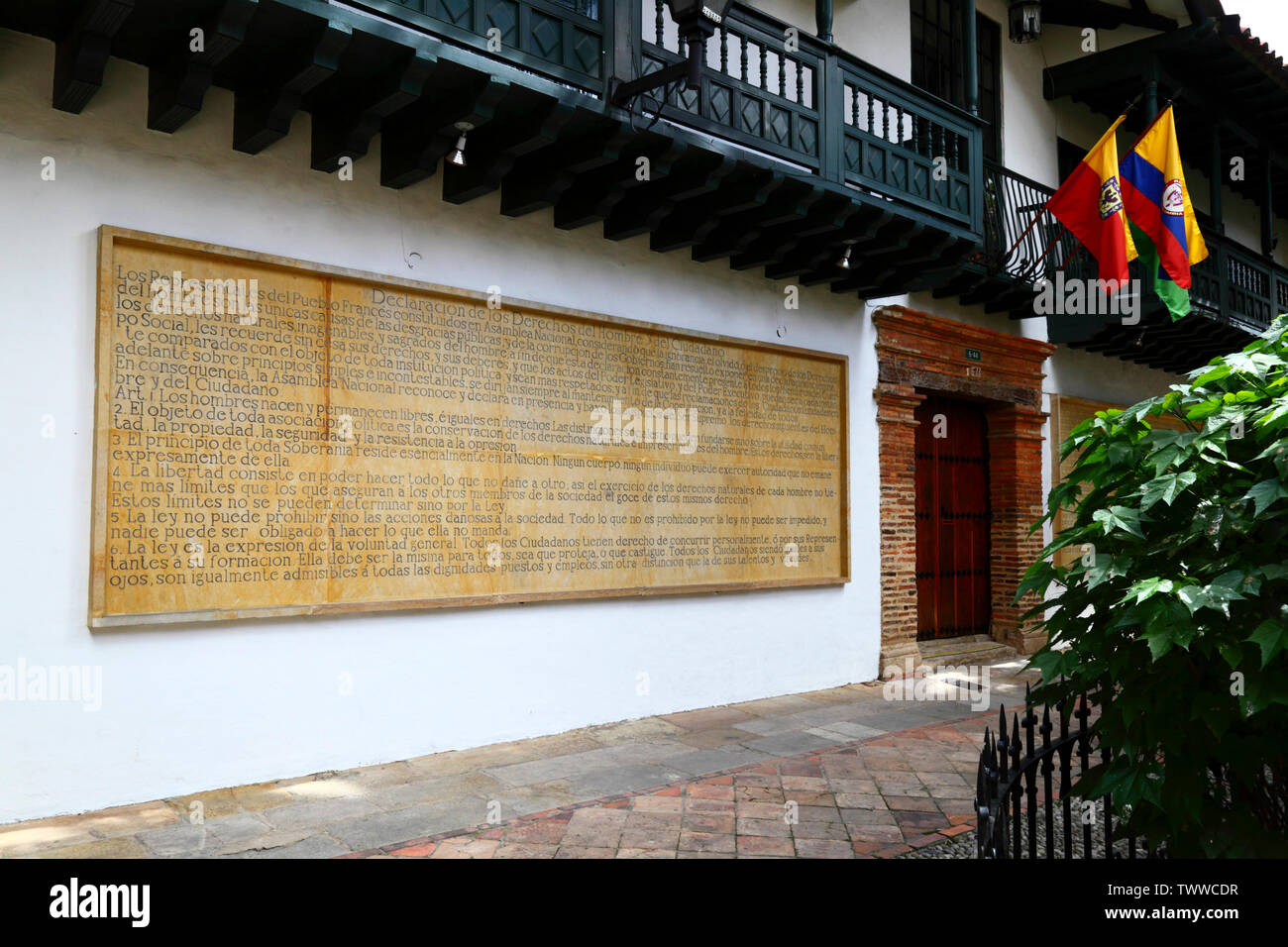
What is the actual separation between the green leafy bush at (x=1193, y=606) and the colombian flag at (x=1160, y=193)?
671 cm

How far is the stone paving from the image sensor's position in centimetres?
433

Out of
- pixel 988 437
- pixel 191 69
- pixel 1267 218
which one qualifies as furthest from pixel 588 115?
pixel 1267 218

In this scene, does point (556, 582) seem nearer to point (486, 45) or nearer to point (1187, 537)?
point (486, 45)

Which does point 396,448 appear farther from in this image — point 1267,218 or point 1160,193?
point 1267,218

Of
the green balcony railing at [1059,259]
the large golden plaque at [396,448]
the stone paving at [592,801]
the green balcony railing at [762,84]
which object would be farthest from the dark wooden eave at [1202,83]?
the stone paving at [592,801]

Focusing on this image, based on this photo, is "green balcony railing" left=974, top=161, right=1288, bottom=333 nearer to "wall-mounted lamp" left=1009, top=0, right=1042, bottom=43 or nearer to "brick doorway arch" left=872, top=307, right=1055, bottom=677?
"brick doorway arch" left=872, top=307, right=1055, bottom=677

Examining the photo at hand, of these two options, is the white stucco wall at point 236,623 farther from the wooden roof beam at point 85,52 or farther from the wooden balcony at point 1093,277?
the wooden balcony at point 1093,277

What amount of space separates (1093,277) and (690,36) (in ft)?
25.1

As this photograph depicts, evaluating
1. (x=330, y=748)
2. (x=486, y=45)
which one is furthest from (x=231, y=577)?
(x=486, y=45)

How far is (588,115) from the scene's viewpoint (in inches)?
230

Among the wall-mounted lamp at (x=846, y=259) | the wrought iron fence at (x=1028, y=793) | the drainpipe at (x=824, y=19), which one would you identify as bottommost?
the wrought iron fence at (x=1028, y=793)

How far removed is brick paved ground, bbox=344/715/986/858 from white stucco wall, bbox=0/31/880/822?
149 centimetres

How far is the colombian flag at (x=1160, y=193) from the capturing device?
359 inches
